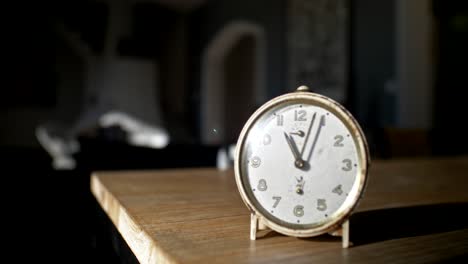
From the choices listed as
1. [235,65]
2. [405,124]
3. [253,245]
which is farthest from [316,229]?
[235,65]

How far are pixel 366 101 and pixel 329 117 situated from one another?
2765 mm

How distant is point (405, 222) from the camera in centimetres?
46

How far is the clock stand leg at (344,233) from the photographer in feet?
1.15

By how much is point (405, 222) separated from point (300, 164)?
0.62ft

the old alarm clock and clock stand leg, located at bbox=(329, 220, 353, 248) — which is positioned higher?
the old alarm clock

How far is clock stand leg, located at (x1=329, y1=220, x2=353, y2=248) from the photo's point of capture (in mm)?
352

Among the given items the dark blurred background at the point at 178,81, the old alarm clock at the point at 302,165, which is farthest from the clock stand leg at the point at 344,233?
the dark blurred background at the point at 178,81

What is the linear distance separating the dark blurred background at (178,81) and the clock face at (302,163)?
0.12 m

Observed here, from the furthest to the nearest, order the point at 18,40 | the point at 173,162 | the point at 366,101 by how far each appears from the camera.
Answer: the point at 18,40
the point at 366,101
the point at 173,162

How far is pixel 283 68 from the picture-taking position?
3775 mm

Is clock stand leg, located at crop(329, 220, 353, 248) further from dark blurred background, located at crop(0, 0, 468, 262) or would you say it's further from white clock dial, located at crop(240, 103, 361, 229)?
dark blurred background, located at crop(0, 0, 468, 262)

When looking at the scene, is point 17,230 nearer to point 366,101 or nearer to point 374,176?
point 374,176

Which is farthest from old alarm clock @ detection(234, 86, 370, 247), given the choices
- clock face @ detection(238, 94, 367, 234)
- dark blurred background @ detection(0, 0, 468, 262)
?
dark blurred background @ detection(0, 0, 468, 262)

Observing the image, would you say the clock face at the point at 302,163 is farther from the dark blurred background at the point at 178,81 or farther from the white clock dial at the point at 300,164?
the dark blurred background at the point at 178,81
